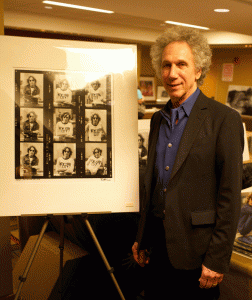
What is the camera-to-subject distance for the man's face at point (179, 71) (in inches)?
49.5

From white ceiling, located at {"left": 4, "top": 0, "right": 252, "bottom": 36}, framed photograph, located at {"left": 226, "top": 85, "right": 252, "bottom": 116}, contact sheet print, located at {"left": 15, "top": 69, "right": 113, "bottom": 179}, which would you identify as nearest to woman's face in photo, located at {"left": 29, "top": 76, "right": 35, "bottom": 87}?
contact sheet print, located at {"left": 15, "top": 69, "right": 113, "bottom": 179}

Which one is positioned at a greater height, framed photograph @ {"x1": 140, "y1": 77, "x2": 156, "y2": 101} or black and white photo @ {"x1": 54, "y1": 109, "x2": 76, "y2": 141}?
framed photograph @ {"x1": 140, "y1": 77, "x2": 156, "y2": 101}

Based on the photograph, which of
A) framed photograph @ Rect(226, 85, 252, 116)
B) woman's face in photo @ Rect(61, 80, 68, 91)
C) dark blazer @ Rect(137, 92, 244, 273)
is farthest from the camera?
framed photograph @ Rect(226, 85, 252, 116)

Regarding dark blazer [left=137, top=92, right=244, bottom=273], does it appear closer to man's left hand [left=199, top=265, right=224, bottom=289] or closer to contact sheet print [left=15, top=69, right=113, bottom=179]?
man's left hand [left=199, top=265, right=224, bottom=289]

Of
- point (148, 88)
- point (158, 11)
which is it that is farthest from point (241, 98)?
point (148, 88)

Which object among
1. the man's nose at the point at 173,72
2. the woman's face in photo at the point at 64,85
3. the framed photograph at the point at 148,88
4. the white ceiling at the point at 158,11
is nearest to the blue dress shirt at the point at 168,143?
the man's nose at the point at 173,72

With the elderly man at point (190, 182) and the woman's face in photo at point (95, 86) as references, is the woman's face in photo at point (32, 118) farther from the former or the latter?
the elderly man at point (190, 182)

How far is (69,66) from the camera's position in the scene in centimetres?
146

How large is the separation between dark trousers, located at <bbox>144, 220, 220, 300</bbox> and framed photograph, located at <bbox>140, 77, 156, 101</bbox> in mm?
6355

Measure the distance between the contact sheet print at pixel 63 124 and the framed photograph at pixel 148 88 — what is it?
6.07 m

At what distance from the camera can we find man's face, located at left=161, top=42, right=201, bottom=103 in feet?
4.12

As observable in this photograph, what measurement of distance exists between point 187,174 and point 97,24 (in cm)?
535

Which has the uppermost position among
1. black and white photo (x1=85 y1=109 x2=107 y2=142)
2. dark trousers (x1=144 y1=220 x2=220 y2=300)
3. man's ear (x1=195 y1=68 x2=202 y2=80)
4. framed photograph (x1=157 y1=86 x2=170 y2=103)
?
framed photograph (x1=157 y1=86 x2=170 y2=103)

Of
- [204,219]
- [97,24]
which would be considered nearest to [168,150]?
[204,219]
